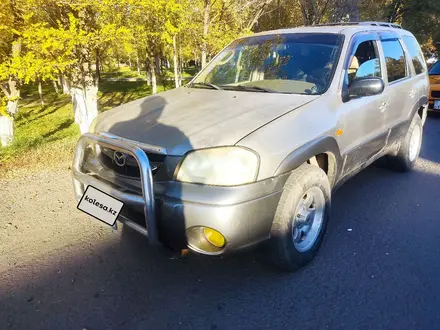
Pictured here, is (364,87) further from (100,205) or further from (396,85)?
(100,205)

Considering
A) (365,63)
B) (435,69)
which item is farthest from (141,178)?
(435,69)

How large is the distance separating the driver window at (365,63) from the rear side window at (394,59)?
0.82ft

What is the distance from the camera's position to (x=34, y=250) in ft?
10.1

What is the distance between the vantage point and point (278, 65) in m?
3.49

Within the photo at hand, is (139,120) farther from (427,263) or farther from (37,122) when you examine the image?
(37,122)

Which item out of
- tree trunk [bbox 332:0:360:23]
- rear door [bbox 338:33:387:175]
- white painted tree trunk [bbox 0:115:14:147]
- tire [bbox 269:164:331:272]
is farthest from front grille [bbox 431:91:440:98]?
white painted tree trunk [bbox 0:115:14:147]

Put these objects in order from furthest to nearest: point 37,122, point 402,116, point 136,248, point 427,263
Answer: point 37,122
point 402,116
point 136,248
point 427,263

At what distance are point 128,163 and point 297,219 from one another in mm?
1353

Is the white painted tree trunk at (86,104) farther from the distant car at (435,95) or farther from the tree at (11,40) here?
the distant car at (435,95)

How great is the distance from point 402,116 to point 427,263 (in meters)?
2.09

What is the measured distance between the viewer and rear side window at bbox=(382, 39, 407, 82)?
396 centimetres

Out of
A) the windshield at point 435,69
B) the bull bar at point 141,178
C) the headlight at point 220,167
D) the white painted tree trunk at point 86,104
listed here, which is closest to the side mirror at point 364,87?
the headlight at point 220,167

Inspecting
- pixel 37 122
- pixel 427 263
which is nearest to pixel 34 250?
pixel 427 263

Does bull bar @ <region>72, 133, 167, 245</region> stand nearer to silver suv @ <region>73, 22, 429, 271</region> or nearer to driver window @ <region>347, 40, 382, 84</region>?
silver suv @ <region>73, 22, 429, 271</region>
